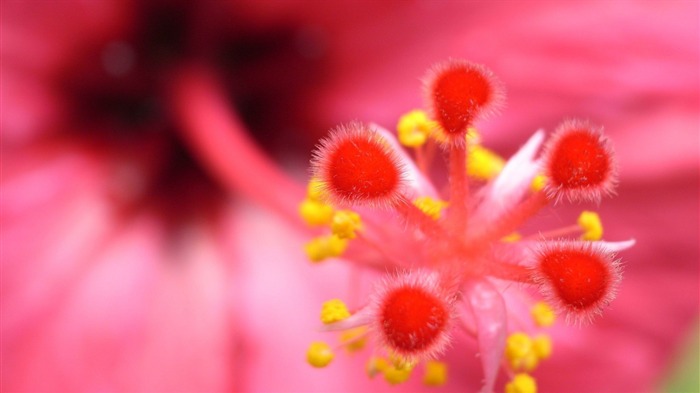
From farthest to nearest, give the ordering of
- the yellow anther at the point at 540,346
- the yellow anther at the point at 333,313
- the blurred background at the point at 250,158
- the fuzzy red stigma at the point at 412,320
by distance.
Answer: the blurred background at the point at 250,158 < the yellow anther at the point at 540,346 < the yellow anther at the point at 333,313 < the fuzzy red stigma at the point at 412,320

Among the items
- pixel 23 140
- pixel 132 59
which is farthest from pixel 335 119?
pixel 23 140

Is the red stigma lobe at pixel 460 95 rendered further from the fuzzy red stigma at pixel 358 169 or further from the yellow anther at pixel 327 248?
the yellow anther at pixel 327 248

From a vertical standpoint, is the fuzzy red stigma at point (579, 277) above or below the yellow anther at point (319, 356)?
above

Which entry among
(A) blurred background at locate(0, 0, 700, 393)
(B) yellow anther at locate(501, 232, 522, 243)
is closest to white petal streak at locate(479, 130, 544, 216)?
(B) yellow anther at locate(501, 232, 522, 243)

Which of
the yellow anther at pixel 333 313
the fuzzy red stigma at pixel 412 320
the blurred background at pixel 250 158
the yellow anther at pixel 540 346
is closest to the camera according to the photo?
the fuzzy red stigma at pixel 412 320

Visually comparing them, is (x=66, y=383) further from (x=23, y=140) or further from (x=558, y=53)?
(x=558, y=53)

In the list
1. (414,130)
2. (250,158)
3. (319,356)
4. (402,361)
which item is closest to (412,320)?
(402,361)

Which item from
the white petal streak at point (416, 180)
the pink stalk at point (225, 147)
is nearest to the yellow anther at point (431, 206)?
the white petal streak at point (416, 180)

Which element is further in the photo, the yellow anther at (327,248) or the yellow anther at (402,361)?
the yellow anther at (327,248)

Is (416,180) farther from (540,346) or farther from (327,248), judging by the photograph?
(540,346)
